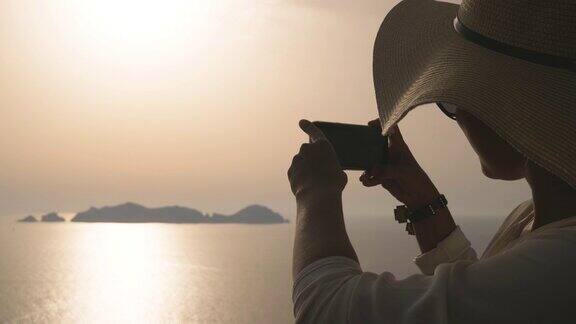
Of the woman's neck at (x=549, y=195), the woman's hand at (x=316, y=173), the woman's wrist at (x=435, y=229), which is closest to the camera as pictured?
Answer: the woman's neck at (x=549, y=195)

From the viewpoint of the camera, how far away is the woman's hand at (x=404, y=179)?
2256 mm

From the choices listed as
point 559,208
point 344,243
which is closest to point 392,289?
point 344,243

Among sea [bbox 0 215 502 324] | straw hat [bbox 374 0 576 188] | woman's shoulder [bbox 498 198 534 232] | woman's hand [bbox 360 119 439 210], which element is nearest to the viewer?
straw hat [bbox 374 0 576 188]

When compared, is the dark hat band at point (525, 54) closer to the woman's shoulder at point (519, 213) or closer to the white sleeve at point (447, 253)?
the woman's shoulder at point (519, 213)

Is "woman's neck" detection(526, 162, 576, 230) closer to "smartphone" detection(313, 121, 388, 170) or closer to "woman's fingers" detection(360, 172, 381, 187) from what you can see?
"smartphone" detection(313, 121, 388, 170)

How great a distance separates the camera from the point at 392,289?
117cm

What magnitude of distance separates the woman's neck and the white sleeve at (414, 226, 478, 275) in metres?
0.94

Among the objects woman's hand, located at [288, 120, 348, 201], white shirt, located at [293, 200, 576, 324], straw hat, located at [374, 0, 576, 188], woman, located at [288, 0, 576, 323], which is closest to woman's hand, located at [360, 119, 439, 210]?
woman, located at [288, 0, 576, 323]

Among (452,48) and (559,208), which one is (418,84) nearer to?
(452,48)

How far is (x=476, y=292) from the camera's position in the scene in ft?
3.54

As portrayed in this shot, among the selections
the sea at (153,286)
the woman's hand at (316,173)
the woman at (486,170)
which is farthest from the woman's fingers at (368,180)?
the sea at (153,286)

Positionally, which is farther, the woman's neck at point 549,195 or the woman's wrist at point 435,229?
the woman's wrist at point 435,229

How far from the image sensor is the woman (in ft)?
3.50

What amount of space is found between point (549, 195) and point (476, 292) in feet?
1.48
